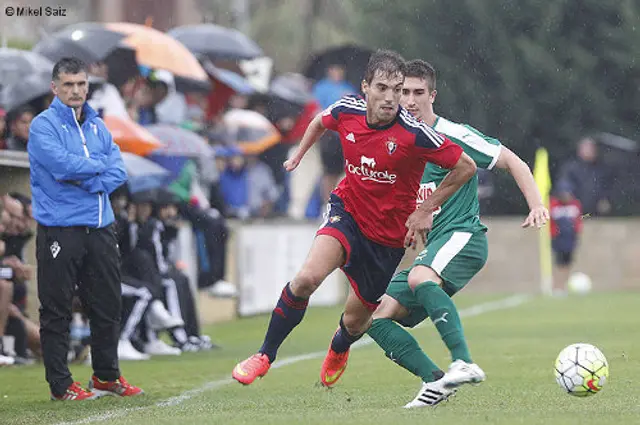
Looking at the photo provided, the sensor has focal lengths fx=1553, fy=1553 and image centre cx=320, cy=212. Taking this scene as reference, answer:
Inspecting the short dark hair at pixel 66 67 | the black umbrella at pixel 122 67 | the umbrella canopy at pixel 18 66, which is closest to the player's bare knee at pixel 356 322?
the short dark hair at pixel 66 67

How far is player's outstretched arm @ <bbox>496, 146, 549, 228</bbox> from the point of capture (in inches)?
385

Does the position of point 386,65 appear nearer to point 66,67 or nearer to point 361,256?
point 361,256

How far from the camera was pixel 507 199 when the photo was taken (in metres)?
32.2

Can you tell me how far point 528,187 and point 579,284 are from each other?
19539 millimetres

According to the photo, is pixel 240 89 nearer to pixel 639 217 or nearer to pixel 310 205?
pixel 310 205

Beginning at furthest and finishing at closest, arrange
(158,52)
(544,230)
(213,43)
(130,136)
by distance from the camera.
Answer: (544,230) → (213,43) → (158,52) → (130,136)

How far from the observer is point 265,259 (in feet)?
74.5

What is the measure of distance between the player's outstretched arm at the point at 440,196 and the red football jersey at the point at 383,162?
7 cm

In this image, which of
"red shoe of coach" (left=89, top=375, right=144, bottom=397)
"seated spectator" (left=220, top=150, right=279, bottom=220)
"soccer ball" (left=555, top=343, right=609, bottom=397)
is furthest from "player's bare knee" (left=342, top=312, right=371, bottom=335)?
"seated spectator" (left=220, top=150, right=279, bottom=220)

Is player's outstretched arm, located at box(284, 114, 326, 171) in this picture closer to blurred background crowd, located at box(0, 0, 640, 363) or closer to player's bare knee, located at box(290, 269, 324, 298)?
player's bare knee, located at box(290, 269, 324, 298)

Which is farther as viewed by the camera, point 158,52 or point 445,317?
point 158,52

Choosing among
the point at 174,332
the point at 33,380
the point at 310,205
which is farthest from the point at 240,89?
the point at 33,380

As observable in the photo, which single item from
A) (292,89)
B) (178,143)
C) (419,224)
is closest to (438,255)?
(419,224)

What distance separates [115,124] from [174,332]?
2351 mm
